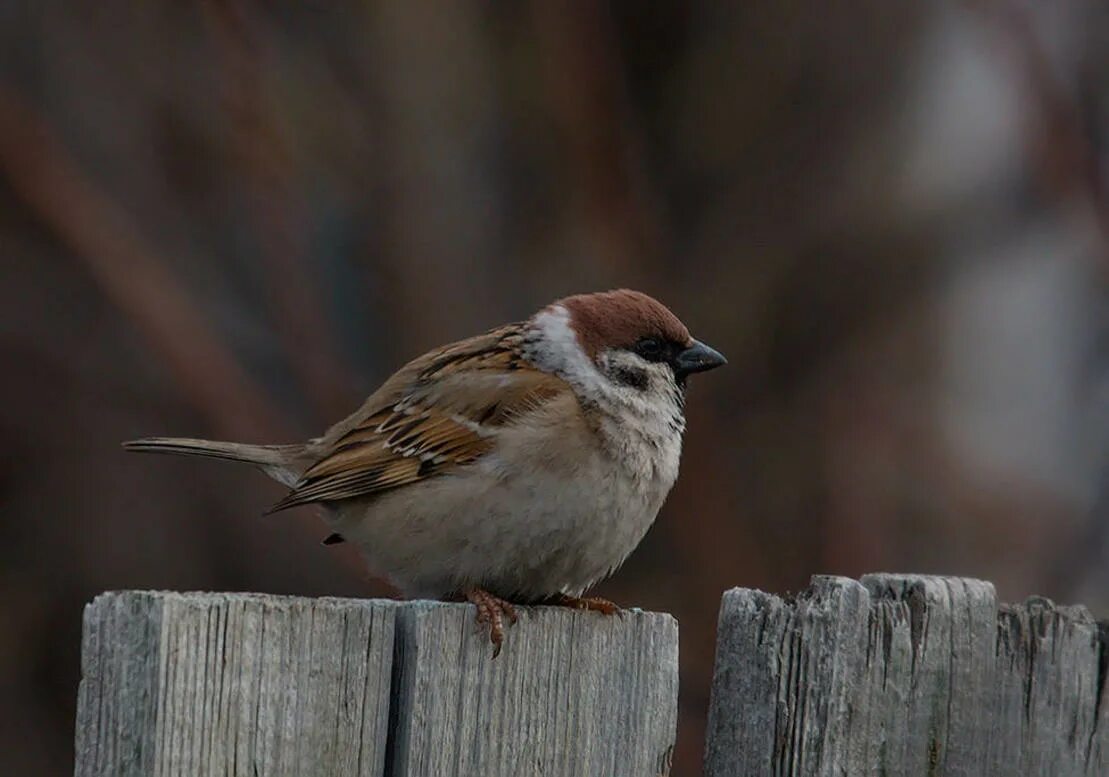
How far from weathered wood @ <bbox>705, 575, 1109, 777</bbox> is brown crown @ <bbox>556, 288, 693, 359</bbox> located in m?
1.80

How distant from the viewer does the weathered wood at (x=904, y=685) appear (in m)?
2.29

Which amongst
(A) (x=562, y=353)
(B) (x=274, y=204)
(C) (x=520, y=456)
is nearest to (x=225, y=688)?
(C) (x=520, y=456)

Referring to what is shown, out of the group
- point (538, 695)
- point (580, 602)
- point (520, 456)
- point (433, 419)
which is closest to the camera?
point (538, 695)

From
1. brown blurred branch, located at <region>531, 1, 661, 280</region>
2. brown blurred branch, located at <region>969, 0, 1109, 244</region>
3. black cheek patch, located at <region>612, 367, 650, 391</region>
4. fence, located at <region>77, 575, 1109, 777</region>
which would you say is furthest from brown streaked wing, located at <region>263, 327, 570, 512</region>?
brown blurred branch, located at <region>969, 0, 1109, 244</region>

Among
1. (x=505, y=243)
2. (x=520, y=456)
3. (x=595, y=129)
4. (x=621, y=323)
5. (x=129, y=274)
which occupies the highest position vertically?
(x=595, y=129)

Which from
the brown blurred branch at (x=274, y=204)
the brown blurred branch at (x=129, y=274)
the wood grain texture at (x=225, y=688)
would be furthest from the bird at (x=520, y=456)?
the brown blurred branch at (x=274, y=204)

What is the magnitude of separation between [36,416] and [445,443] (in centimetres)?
334

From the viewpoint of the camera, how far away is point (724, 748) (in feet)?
7.73

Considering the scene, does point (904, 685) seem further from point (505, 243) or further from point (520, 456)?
point (505, 243)

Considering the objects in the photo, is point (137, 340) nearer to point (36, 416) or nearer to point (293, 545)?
point (36, 416)

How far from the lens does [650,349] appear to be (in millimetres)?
4176

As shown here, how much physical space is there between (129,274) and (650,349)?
2501 millimetres

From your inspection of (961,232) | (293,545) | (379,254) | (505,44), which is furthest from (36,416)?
(961,232)

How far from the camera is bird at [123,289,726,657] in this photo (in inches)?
144
